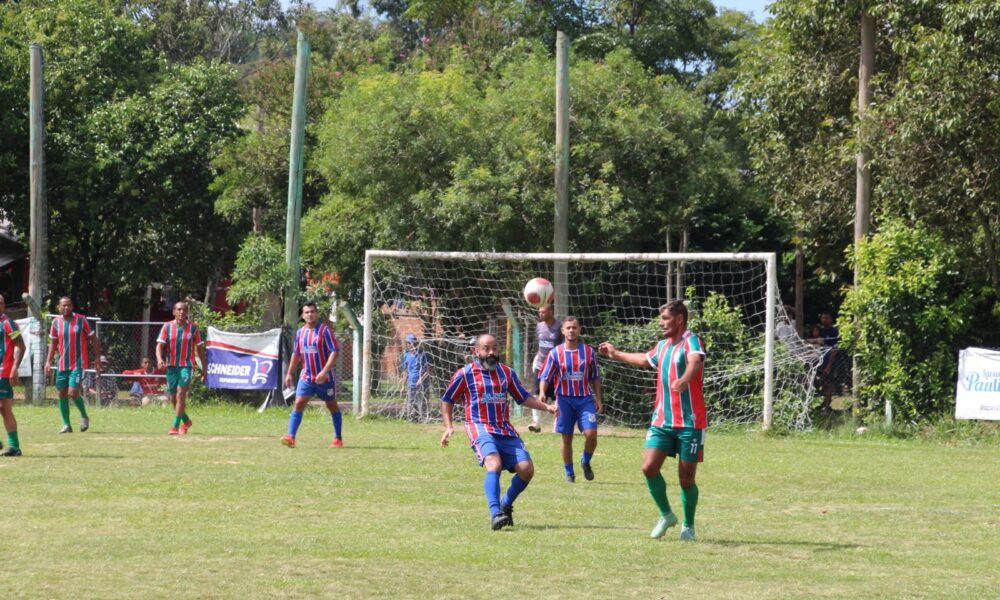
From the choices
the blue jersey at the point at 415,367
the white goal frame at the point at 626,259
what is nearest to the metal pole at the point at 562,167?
the white goal frame at the point at 626,259

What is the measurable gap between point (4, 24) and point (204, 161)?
6862mm

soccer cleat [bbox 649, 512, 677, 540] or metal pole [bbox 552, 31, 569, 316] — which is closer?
soccer cleat [bbox 649, 512, 677, 540]

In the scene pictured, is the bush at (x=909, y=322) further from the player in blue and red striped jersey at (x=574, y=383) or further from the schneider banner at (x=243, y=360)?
the schneider banner at (x=243, y=360)

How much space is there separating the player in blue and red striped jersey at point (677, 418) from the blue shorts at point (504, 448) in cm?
122

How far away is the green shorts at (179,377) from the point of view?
19562 millimetres

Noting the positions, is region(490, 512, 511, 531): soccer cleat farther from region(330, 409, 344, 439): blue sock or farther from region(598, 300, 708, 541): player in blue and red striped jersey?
region(330, 409, 344, 439): blue sock

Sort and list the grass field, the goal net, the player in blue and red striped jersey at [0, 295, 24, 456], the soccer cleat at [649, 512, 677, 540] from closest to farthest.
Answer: the grass field < the soccer cleat at [649, 512, 677, 540] < the player in blue and red striped jersey at [0, 295, 24, 456] < the goal net

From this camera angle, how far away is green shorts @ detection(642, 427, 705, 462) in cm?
1027

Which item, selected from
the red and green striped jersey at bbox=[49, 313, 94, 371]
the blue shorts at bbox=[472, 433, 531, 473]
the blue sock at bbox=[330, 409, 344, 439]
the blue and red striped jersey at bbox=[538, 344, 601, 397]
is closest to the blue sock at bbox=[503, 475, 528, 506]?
the blue shorts at bbox=[472, 433, 531, 473]

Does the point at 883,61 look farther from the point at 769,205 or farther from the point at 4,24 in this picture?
the point at 4,24

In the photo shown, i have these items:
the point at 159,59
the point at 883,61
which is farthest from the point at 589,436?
the point at 159,59

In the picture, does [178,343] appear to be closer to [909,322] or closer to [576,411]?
[576,411]

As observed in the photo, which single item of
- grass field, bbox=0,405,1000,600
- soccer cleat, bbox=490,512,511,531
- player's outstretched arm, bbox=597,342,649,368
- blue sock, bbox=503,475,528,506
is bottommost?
grass field, bbox=0,405,1000,600

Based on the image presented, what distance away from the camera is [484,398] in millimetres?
11133
